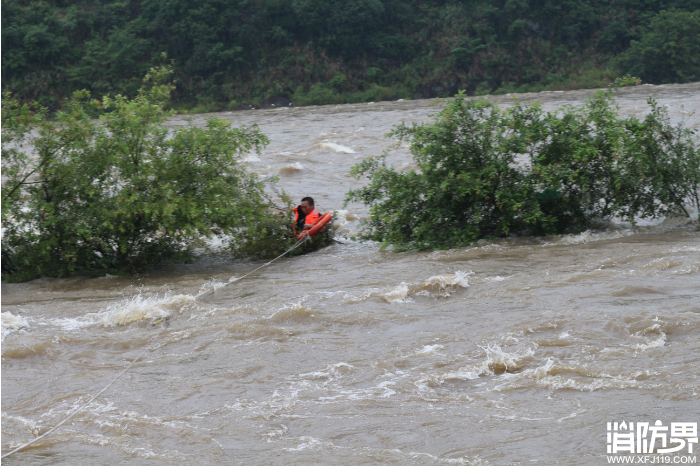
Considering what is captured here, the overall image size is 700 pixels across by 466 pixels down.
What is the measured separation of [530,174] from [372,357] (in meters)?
5.42

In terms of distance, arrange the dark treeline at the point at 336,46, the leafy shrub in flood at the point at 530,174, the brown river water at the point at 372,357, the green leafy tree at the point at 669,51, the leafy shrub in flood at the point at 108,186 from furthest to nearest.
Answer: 1. the dark treeline at the point at 336,46
2. the green leafy tree at the point at 669,51
3. the leafy shrub in flood at the point at 530,174
4. the leafy shrub in flood at the point at 108,186
5. the brown river water at the point at 372,357

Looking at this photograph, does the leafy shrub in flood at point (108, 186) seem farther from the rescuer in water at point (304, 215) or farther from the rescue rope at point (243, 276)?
the rescuer in water at point (304, 215)

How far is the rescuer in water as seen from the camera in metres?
12.2

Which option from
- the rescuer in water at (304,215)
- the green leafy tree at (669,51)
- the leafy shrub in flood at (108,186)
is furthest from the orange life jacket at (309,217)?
the green leafy tree at (669,51)

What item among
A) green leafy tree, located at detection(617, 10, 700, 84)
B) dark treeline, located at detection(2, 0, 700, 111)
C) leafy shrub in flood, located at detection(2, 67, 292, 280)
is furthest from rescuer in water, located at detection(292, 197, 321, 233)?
green leafy tree, located at detection(617, 10, 700, 84)

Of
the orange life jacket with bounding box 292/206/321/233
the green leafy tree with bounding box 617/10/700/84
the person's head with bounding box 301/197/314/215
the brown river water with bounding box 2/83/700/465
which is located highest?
the green leafy tree with bounding box 617/10/700/84

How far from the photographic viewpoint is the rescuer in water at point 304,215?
12.2 metres

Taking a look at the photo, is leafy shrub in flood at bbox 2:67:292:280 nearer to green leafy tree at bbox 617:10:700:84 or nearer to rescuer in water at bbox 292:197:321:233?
rescuer in water at bbox 292:197:321:233

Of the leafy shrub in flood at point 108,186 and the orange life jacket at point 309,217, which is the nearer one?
the leafy shrub in flood at point 108,186

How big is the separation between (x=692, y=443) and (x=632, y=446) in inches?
15.1

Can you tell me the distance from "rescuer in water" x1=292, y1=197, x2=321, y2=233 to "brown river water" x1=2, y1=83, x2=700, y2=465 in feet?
3.89

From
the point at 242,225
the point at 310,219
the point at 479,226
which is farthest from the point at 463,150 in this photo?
the point at 242,225

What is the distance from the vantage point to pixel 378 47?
56906mm

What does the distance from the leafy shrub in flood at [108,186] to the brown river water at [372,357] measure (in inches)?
23.8
